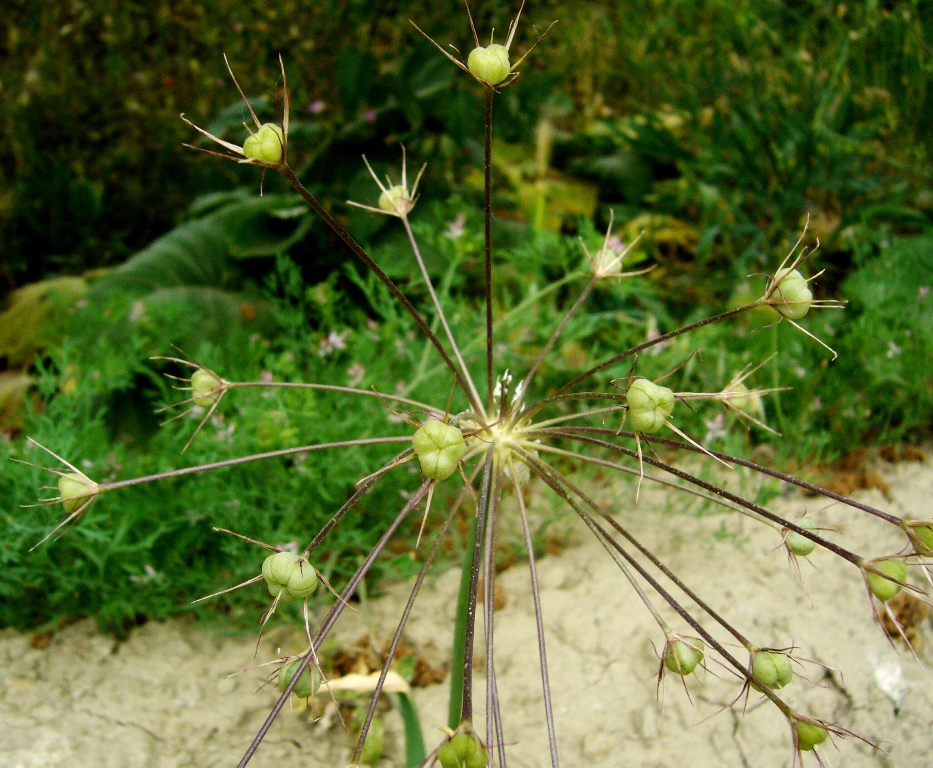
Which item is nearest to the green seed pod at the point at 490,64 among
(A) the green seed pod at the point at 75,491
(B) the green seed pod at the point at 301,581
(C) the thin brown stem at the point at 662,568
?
(C) the thin brown stem at the point at 662,568

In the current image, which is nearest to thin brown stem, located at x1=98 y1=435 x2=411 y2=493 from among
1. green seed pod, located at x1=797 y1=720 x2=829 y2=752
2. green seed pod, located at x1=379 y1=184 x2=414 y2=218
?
green seed pod, located at x1=379 y1=184 x2=414 y2=218

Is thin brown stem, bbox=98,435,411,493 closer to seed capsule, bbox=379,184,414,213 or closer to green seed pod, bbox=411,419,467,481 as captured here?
green seed pod, bbox=411,419,467,481

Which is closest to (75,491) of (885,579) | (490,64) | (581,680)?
(490,64)

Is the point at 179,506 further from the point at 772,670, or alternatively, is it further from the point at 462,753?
the point at 772,670

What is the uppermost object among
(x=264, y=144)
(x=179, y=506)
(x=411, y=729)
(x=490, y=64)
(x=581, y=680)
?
(x=490, y=64)

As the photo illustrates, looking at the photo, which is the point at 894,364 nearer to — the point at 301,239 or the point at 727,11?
the point at 301,239

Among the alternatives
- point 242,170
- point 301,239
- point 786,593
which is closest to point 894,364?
point 786,593
